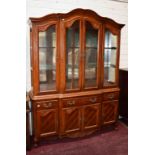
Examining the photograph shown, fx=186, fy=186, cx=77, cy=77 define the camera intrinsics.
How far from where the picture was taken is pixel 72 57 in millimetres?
2869

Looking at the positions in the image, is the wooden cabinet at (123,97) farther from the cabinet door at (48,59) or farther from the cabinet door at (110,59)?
the cabinet door at (48,59)

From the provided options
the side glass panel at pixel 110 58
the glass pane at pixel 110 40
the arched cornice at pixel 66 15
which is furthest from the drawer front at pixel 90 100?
the arched cornice at pixel 66 15

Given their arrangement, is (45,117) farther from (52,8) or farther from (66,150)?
(52,8)

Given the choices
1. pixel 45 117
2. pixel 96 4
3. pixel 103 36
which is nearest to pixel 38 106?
pixel 45 117

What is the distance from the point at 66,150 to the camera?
2.65 meters

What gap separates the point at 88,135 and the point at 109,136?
0.35m

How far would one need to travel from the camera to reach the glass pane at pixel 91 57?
2.94 meters

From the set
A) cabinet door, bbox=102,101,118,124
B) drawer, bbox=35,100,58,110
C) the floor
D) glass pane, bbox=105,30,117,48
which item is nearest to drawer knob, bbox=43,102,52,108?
drawer, bbox=35,100,58,110

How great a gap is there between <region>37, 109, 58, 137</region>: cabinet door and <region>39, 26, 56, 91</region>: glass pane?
0.36 m

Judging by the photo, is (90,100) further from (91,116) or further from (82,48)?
(82,48)

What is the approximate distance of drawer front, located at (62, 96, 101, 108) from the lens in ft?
9.21

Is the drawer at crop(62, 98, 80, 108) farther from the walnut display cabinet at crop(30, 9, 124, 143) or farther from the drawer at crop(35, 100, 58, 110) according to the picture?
the drawer at crop(35, 100, 58, 110)

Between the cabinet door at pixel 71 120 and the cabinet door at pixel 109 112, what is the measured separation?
49cm

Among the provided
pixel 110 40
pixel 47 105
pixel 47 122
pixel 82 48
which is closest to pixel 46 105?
pixel 47 105
